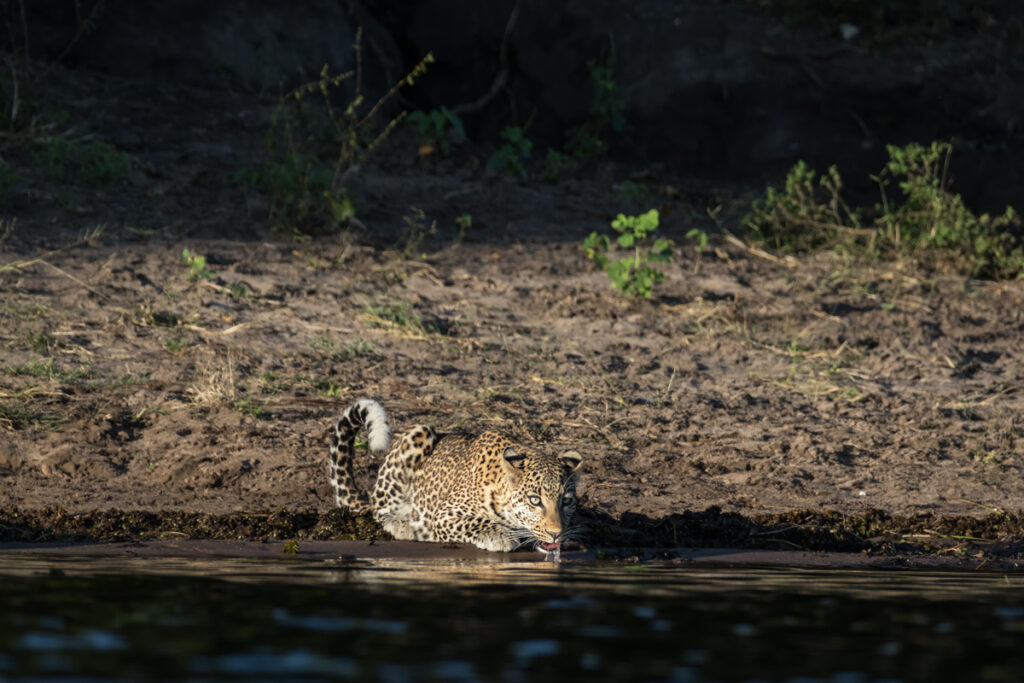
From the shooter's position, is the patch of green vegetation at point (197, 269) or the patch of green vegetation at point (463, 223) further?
the patch of green vegetation at point (463, 223)

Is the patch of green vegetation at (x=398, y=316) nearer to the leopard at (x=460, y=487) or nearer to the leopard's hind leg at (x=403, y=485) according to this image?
the leopard at (x=460, y=487)

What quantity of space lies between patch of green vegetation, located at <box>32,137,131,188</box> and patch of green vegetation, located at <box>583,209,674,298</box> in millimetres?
4558

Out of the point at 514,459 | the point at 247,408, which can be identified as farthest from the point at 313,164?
the point at 514,459

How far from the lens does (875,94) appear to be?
17.0 meters

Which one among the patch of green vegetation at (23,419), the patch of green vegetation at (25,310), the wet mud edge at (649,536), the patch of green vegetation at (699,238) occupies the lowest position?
the wet mud edge at (649,536)

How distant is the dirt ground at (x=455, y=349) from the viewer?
9.16 metres

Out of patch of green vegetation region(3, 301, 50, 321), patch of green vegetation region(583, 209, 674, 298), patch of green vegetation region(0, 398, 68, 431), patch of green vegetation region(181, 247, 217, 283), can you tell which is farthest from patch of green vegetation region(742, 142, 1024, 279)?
patch of green vegetation region(0, 398, 68, 431)

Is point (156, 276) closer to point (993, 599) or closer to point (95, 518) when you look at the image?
point (95, 518)

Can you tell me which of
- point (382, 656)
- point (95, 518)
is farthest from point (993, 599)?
point (95, 518)

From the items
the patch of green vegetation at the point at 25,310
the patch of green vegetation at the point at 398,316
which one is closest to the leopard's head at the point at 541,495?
the patch of green vegetation at the point at 398,316

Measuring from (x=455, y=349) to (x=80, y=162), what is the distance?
486 cm

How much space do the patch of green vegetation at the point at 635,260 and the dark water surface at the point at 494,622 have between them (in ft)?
18.7

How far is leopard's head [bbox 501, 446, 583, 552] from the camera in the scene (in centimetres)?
736

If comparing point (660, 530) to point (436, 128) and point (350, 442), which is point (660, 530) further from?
point (436, 128)
